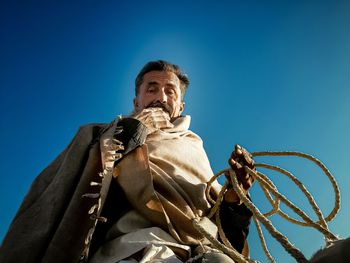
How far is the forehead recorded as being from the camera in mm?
3109

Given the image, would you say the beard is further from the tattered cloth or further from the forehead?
the tattered cloth

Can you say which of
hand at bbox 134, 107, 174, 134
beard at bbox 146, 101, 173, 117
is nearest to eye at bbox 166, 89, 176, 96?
beard at bbox 146, 101, 173, 117

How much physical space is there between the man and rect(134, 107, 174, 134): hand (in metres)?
0.17

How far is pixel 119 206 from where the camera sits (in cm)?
196

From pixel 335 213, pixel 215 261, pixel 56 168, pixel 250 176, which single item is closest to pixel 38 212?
pixel 56 168

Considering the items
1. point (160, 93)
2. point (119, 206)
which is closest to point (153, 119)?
point (160, 93)

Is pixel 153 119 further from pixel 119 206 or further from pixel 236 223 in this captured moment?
pixel 236 223

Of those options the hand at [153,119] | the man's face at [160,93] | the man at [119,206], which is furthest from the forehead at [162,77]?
the man at [119,206]

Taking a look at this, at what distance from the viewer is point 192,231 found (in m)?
1.80

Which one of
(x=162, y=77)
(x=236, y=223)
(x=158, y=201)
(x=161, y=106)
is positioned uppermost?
(x=162, y=77)

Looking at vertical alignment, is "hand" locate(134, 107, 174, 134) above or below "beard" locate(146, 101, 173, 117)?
below

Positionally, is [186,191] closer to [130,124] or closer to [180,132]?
[130,124]

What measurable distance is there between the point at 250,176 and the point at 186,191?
33cm

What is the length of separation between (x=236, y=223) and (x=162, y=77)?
151cm
